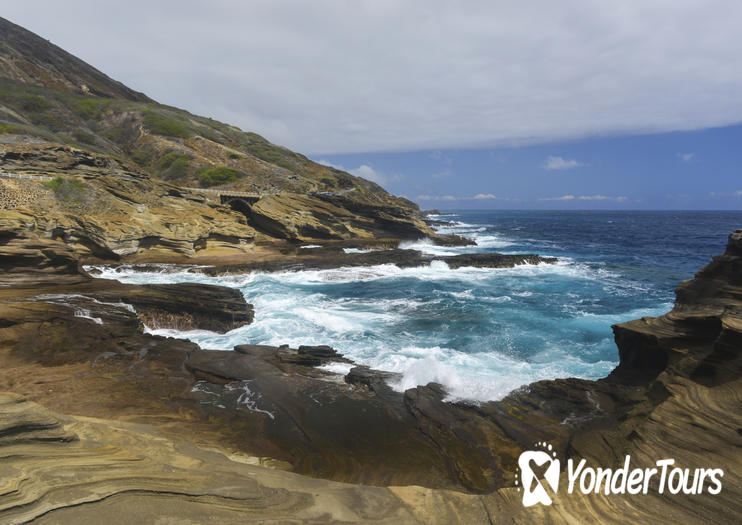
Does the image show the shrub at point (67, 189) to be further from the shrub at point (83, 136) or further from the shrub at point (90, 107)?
the shrub at point (90, 107)

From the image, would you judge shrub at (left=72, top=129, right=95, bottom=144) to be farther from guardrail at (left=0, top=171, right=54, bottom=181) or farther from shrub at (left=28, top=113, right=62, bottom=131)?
guardrail at (left=0, top=171, right=54, bottom=181)

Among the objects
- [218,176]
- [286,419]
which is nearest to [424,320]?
[286,419]

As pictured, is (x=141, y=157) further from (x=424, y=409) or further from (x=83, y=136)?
(x=424, y=409)

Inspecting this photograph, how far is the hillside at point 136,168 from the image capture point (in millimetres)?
29219

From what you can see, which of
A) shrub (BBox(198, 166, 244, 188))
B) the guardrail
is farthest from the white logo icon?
shrub (BBox(198, 166, 244, 188))

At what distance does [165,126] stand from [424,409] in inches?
3078

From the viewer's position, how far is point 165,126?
68625 mm

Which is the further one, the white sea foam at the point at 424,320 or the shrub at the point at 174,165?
the shrub at the point at 174,165

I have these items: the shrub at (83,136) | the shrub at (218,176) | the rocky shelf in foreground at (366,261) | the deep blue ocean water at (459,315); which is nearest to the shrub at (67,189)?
the deep blue ocean water at (459,315)

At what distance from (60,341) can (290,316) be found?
9655 mm

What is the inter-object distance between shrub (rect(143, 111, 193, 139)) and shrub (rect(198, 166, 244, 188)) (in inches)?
720

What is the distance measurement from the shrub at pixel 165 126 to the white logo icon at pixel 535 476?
3008 inches

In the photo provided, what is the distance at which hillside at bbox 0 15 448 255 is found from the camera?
29.2m

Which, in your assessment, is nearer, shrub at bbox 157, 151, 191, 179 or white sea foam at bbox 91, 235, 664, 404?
white sea foam at bbox 91, 235, 664, 404
